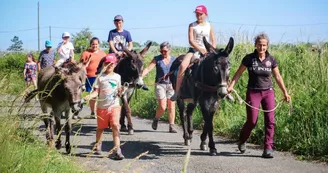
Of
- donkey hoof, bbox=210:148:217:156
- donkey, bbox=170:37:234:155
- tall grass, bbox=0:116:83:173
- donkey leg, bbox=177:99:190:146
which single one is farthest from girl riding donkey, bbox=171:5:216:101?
tall grass, bbox=0:116:83:173

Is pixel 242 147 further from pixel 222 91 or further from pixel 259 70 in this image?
pixel 259 70

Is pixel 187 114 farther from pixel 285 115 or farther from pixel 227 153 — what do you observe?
pixel 285 115

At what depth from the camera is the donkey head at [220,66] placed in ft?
22.9

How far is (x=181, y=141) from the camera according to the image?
8938mm

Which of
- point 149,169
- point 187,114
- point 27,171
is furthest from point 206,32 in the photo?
point 27,171

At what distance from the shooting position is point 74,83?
679cm

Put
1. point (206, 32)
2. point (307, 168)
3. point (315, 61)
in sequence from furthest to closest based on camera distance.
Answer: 1. point (315, 61)
2. point (206, 32)
3. point (307, 168)

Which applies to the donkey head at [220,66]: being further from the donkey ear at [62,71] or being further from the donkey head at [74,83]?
the donkey ear at [62,71]

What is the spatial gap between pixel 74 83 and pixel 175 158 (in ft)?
7.22

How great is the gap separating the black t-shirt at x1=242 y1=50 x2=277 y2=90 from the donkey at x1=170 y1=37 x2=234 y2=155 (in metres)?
0.47

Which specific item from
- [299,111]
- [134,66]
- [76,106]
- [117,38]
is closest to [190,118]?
[134,66]

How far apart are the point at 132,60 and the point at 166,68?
119 centimetres

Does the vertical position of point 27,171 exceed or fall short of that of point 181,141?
it exceeds it

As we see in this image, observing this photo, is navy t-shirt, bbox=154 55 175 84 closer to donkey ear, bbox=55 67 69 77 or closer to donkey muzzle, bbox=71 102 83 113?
donkey ear, bbox=55 67 69 77
